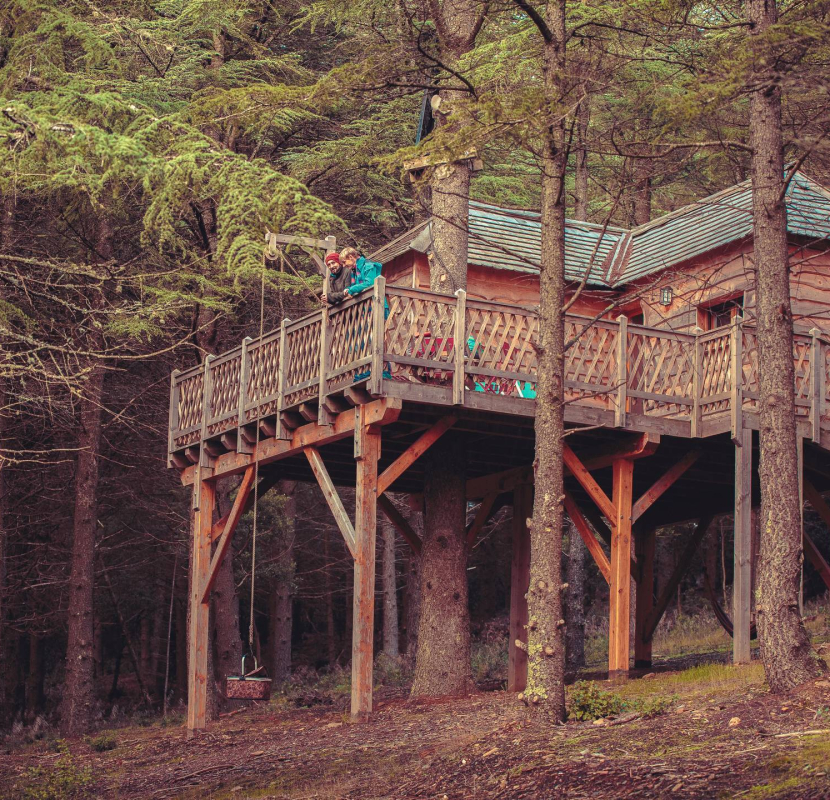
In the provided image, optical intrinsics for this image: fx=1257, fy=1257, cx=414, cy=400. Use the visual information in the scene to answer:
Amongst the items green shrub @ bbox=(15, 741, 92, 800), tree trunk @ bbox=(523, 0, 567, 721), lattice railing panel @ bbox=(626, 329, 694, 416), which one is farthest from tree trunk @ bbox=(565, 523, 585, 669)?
tree trunk @ bbox=(523, 0, 567, 721)

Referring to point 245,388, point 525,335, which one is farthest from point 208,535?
Answer: point 525,335

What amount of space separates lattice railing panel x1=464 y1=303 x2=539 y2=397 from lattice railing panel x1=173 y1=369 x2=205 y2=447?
4.80 metres

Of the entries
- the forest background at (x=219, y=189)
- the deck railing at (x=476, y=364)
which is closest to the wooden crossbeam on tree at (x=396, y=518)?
the deck railing at (x=476, y=364)

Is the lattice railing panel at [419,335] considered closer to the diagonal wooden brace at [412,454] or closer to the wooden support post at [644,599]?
the diagonal wooden brace at [412,454]

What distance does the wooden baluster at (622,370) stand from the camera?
50.8ft

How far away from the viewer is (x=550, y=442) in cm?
1127

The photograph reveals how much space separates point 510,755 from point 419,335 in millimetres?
5669

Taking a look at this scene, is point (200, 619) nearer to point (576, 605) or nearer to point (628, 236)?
point (576, 605)

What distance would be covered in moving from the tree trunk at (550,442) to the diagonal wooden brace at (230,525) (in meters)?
6.80

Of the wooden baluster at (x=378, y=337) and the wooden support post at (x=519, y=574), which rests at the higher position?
the wooden baluster at (x=378, y=337)

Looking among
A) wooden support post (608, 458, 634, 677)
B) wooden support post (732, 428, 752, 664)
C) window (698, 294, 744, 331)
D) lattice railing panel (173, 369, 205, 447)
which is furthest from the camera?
window (698, 294, 744, 331)

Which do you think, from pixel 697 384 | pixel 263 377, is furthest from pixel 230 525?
pixel 697 384

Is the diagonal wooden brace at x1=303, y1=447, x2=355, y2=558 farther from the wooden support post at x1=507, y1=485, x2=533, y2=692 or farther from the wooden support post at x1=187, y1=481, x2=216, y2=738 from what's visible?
the wooden support post at x1=507, y1=485, x2=533, y2=692

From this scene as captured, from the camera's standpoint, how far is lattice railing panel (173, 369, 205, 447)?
18.3m
